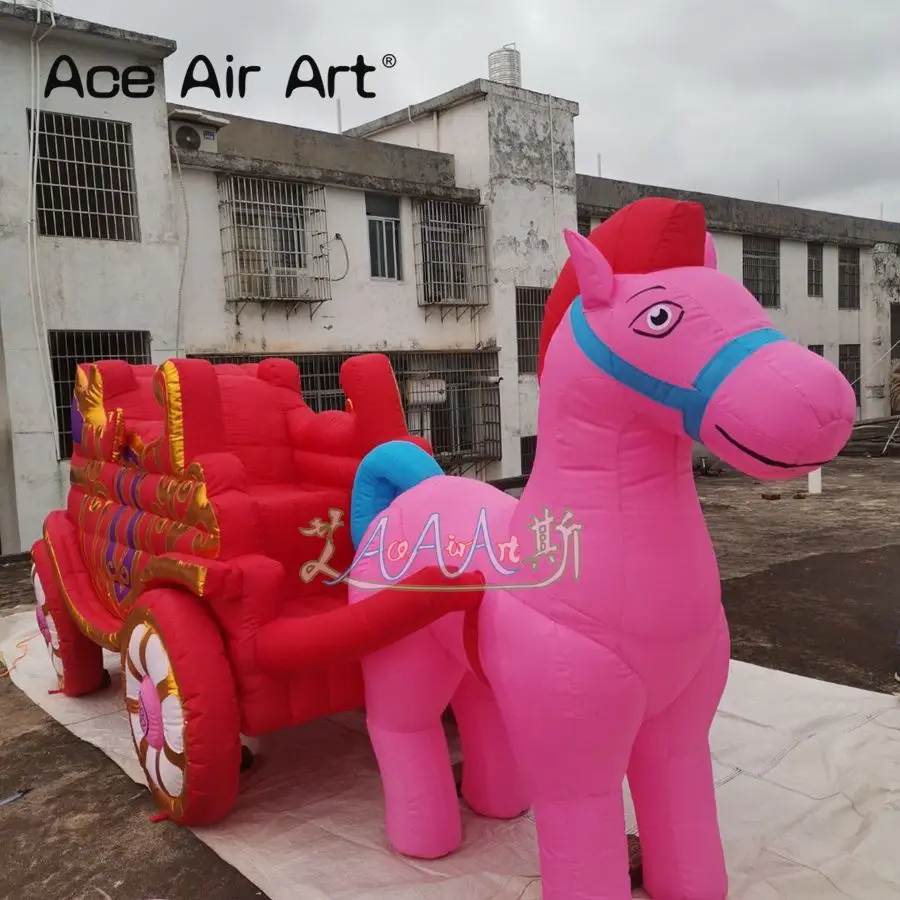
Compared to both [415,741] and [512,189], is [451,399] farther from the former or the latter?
[415,741]

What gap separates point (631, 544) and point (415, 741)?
1071 millimetres

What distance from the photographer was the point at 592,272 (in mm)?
1871

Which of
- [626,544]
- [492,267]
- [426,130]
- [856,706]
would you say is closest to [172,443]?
[626,544]

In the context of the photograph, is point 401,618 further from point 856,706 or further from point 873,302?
point 873,302

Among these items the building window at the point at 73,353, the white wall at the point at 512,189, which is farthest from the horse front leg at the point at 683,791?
the white wall at the point at 512,189

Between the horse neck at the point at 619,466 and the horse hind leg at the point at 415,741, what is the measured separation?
796mm

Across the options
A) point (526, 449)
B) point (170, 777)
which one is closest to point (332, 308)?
point (526, 449)

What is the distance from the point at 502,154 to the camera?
1130 cm

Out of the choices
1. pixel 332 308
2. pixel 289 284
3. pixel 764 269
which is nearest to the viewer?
pixel 289 284

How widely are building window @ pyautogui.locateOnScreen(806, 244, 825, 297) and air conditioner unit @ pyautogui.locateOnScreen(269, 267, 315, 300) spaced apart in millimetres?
11520

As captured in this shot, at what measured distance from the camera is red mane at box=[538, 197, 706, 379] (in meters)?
1.90

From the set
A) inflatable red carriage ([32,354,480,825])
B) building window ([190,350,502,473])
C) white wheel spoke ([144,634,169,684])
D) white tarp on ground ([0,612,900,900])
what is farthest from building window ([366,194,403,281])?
white wheel spoke ([144,634,169,684])

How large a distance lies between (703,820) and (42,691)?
133 inches

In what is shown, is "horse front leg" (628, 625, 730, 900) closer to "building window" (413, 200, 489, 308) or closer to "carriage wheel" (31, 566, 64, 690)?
"carriage wheel" (31, 566, 64, 690)
